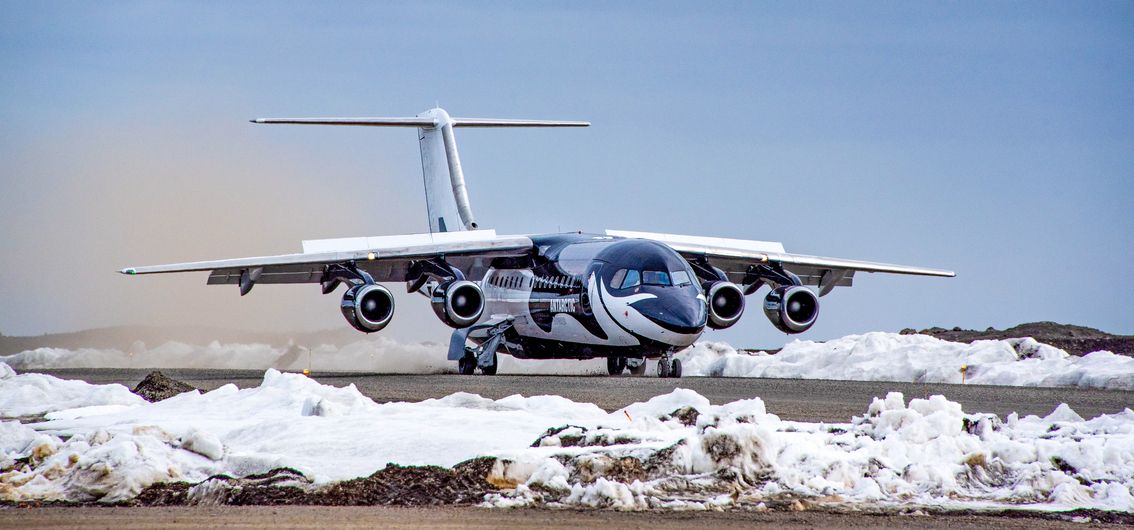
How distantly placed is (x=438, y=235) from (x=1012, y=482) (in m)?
20.2

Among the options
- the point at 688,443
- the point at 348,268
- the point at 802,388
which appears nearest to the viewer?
the point at 688,443

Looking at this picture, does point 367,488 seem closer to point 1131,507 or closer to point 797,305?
point 1131,507

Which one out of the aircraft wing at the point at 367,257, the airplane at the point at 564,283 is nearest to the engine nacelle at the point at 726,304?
the airplane at the point at 564,283

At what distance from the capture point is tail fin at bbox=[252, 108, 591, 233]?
32875mm

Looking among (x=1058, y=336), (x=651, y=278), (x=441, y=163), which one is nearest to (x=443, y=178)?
(x=441, y=163)

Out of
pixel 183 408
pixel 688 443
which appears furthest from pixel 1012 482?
pixel 183 408

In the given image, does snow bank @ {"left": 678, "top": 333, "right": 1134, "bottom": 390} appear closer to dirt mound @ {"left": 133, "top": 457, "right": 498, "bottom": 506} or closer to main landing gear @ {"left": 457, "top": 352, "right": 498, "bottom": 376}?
main landing gear @ {"left": 457, "top": 352, "right": 498, "bottom": 376}

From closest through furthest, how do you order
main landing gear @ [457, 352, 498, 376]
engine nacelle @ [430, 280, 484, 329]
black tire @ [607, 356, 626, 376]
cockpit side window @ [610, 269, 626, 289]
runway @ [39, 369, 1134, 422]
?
1. runway @ [39, 369, 1134, 422]
2. cockpit side window @ [610, 269, 626, 289]
3. engine nacelle @ [430, 280, 484, 329]
4. black tire @ [607, 356, 626, 376]
5. main landing gear @ [457, 352, 498, 376]

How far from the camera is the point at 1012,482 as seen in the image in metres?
9.18

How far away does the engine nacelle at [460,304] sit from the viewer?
82.2 ft

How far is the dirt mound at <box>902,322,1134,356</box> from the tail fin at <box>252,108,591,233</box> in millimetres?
18902

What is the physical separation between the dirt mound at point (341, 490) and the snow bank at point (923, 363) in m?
18.1

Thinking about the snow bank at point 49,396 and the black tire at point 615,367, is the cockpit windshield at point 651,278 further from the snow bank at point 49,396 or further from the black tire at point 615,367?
the snow bank at point 49,396

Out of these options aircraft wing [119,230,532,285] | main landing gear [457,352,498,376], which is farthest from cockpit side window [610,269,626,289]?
main landing gear [457,352,498,376]
